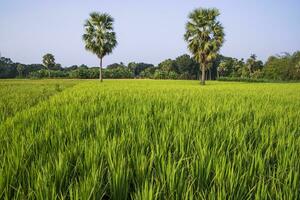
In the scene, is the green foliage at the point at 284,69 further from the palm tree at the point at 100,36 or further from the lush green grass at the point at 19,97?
the lush green grass at the point at 19,97

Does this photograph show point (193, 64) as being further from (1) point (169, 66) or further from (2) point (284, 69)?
(2) point (284, 69)

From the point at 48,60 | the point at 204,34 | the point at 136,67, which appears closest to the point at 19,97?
the point at 204,34

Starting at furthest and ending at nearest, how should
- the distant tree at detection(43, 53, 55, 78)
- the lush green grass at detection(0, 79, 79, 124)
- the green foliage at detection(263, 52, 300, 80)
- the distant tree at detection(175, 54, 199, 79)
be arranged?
the distant tree at detection(175, 54, 199, 79)
the distant tree at detection(43, 53, 55, 78)
the green foliage at detection(263, 52, 300, 80)
the lush green grass at detection(0, 79, 79, 124)

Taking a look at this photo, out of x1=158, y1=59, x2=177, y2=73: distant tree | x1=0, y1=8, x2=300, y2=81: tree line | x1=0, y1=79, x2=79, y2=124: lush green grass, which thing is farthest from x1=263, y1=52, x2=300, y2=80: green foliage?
x1=0, y1=79, x2=79, y2=124: lush green grass

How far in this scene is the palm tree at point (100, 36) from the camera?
5122cm

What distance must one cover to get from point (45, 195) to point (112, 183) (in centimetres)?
48

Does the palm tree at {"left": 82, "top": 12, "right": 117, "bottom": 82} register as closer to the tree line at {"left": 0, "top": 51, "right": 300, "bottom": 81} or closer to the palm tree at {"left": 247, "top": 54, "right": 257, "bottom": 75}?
the tree line at {"left": 0, "top": 51, "right": 300, "bottom": 81}

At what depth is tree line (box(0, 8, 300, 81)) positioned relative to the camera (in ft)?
146

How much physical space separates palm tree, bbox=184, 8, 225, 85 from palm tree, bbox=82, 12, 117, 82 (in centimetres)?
1435

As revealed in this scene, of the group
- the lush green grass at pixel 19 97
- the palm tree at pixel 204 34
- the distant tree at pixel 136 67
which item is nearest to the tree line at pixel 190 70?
the distant tree at pixel 136 67

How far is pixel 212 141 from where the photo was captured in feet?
11.4

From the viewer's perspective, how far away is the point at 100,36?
51250 mm

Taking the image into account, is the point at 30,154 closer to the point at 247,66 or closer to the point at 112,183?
the point at 112,183

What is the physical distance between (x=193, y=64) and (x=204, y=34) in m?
72.3
